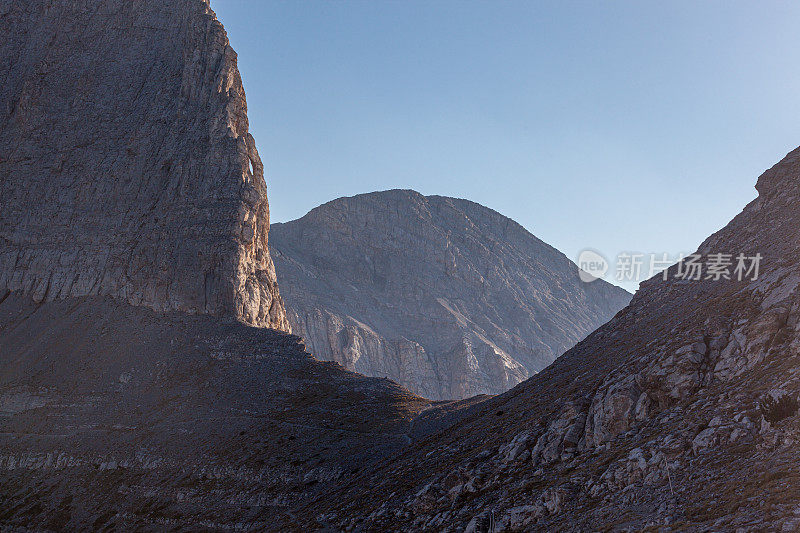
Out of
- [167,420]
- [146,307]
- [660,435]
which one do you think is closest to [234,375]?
[167,420]

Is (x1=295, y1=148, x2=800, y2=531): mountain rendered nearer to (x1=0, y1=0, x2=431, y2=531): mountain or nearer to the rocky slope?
the rocky slope

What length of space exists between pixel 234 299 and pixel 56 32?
81851 mm

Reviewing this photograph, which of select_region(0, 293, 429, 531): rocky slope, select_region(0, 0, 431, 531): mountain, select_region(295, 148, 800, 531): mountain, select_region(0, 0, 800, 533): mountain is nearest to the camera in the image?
select_region(295, 148, 800, 531): mountain

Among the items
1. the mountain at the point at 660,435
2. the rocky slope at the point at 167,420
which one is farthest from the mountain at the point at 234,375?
the rocky slope at the point at 167,420

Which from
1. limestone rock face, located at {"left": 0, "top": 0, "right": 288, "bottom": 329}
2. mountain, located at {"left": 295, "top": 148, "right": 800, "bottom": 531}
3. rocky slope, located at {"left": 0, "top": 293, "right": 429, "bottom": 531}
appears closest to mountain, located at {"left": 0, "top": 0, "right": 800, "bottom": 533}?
mountain, located at {"left": 295, "top": 148, "right": 800, "bottom": 531}

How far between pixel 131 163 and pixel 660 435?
11983 centimetres

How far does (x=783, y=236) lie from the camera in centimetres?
5006

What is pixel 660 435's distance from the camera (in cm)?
3397

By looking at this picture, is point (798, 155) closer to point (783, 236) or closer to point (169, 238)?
point (783, 236)

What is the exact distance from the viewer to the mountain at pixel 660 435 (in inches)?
1081

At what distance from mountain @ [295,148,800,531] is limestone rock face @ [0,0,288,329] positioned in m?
65.8

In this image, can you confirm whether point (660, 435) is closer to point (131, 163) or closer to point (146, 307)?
point (146, 307)

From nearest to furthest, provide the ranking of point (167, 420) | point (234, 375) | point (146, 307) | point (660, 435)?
point (660, 435) < point (167, 420) < point (234, 375) < point (146, 307)

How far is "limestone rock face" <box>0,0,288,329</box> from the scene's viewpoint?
116 meters
